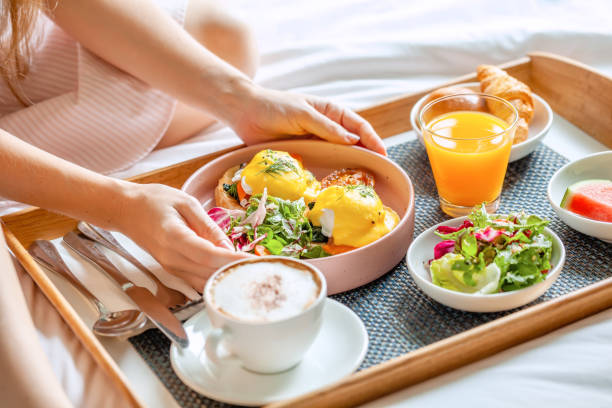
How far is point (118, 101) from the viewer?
5.26 ft

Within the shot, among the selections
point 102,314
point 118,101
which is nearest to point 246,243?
point 102,314

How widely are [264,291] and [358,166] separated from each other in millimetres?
558

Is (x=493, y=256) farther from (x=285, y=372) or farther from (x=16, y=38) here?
(x=16, y=38)

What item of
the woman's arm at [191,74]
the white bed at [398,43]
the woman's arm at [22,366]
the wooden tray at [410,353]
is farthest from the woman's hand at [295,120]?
the woman's arm at [22,366]

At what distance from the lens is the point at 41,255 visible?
48.2 inches

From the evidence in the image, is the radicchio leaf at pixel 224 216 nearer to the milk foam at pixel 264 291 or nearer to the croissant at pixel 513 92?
the milk foam at pixel 264 291

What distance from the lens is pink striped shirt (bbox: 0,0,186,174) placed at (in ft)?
5.16

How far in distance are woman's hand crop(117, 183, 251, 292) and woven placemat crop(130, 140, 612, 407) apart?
0.37 feet

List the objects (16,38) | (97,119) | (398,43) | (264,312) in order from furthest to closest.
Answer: (398,43) < (97,119) < (16,38) < (264,312)

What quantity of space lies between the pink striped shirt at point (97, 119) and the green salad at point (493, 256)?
0.85 metres

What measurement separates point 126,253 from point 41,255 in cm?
17

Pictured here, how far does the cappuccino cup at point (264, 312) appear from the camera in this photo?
805mm

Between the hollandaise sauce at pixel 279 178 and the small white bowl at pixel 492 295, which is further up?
the hollandaise sauce at pixel 279 178

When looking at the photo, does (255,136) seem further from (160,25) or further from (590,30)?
(590,30)
